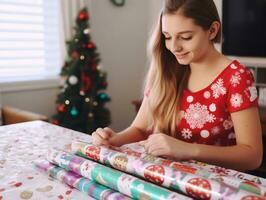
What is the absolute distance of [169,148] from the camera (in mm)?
947

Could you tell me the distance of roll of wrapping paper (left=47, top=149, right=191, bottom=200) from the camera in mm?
701

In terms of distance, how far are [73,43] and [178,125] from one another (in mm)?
2206

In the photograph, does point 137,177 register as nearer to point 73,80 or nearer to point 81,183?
point 81,183

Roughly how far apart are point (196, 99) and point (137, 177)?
0.49 m

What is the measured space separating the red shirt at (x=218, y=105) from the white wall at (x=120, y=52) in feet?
8.00

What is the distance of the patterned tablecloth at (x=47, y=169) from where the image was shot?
0.77m

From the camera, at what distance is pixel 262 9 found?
9.55 ft

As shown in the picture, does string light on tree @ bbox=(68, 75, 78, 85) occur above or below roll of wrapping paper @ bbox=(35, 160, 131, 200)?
above

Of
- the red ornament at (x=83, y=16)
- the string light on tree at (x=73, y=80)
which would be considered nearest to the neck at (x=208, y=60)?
the string light on tree at (x=73, y=80)

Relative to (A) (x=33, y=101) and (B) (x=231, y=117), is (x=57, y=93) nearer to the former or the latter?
(A) (x=33, y=101)

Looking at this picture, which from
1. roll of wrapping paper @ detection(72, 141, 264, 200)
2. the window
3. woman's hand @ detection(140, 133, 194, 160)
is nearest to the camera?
roll of wrapping paper @ detection(72, 141, 264, 200)

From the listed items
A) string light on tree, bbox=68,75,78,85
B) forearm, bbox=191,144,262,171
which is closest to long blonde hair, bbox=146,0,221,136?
forearm, bbox=191,144,262,171

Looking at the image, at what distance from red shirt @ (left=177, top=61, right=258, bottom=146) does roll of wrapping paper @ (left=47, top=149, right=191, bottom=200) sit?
44cm

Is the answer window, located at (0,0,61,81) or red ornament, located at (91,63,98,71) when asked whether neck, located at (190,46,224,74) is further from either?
window, located at (0,0,61,81)
